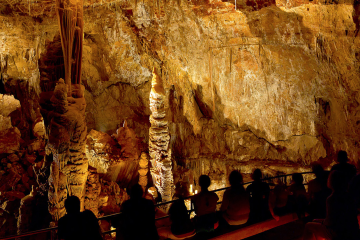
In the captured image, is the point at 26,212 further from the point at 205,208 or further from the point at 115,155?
the point at 205,208

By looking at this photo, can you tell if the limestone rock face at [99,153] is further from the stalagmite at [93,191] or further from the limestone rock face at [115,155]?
the stalagmite at [93,191]

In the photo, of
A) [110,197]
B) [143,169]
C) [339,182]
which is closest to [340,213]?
[339,182]

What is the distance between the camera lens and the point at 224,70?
27.3 ft

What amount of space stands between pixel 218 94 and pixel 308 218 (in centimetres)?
642

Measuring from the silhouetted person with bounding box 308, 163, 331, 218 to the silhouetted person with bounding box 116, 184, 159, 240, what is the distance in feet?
5.95

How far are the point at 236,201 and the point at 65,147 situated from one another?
394cm

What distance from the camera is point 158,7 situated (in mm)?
7344

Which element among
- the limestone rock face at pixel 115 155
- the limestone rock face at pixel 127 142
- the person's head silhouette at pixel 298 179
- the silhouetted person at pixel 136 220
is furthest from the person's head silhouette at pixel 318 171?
the limestone rock face at pixel 127 142

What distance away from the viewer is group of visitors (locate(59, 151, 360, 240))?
2012mm

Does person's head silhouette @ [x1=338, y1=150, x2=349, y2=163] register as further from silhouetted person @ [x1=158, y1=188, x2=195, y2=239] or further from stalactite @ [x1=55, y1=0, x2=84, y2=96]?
stalactite @ [x1=55, y1=0, x2=84, y2=96]

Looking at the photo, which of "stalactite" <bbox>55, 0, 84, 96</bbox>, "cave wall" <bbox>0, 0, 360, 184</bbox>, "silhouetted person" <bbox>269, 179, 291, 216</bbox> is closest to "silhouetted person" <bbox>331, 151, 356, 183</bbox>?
"silhouetted person" <bbox>269, 179, 291, 216</bbox>

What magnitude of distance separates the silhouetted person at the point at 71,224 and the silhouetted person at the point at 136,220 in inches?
13.3

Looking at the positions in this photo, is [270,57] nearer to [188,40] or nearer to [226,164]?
[188,40]

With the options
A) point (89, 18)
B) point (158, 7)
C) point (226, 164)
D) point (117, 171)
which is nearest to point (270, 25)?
point (158, 7)
